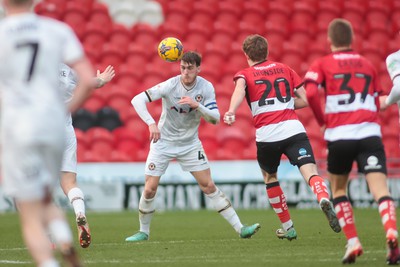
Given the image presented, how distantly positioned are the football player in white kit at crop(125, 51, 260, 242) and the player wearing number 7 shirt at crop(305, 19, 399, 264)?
2619 millimetres

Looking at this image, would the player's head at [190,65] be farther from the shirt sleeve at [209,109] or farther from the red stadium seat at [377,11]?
the red stadium seat at [377,11]

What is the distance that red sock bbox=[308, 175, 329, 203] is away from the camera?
344 inches

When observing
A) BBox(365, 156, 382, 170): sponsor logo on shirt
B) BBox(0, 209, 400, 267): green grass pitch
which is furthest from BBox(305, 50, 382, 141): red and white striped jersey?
BBox(0, 209, 400, 267): green grass pitch

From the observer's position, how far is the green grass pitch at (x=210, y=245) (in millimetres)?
7723

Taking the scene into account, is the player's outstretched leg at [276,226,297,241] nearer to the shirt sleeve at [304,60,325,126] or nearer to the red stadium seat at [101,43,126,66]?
the shirt sleeve at [304,60,325,126]

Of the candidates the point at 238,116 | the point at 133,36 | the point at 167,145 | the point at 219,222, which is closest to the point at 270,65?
the point at 167,145

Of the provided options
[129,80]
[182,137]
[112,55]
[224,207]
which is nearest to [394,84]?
[224,207]

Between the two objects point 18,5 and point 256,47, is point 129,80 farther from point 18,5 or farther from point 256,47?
point 18,5

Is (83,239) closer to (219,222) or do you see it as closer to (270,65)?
(270,65)

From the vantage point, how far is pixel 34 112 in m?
5.25

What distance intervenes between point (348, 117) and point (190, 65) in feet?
9.89

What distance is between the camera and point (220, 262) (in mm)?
7594

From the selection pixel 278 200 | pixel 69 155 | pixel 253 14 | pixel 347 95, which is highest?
pixel 253 14

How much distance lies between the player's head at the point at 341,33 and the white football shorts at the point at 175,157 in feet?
10.7
